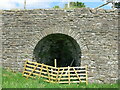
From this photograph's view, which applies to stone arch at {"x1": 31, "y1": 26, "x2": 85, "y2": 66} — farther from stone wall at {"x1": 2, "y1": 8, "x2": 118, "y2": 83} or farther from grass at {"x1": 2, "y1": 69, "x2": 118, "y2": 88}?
grass at {"x1": 2, "y1": 69, "x2": 118, "y2": 88}

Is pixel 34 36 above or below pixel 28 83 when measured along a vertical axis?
above

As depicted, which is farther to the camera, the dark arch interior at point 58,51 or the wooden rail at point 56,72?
the dark arch interior at point 58,51

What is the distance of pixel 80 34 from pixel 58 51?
8.99 feet

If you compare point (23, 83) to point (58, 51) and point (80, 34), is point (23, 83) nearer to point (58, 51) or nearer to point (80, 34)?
point (80, 34)

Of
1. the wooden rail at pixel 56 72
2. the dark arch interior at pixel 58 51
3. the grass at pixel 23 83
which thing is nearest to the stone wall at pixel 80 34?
the wooden rail at pixel 56 72

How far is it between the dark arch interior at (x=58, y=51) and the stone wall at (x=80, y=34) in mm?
560

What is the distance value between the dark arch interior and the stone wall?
0.56 metres

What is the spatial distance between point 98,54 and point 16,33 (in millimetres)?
4114

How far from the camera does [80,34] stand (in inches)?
373

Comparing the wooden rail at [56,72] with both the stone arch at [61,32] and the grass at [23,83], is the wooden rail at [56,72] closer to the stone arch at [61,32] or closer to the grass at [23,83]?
the grass at [23,83]

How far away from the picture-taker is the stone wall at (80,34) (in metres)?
9.45

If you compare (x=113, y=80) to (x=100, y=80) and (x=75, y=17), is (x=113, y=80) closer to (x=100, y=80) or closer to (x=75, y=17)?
(x=100, y=80)

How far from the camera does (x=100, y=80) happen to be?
941cm

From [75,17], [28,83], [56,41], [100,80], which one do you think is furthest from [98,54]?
[28,83]
